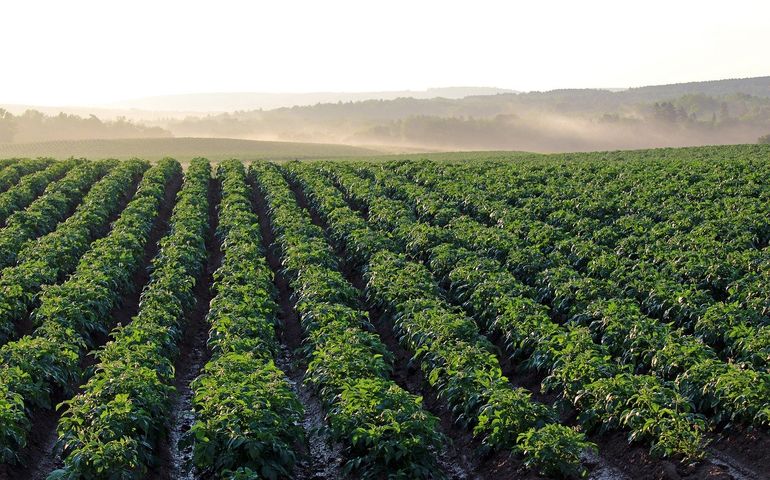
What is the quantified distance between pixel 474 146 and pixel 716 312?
130m

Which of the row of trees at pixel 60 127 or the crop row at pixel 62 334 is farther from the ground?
the row of trees at pixel 60 127

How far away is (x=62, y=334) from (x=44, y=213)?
14096 millimetres

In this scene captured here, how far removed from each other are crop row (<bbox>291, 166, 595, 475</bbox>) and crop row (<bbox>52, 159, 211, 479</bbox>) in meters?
3.72

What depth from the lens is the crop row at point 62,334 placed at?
9961 mm

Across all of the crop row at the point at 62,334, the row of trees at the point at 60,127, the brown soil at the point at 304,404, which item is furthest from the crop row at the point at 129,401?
the row of trees at the point at 60,127

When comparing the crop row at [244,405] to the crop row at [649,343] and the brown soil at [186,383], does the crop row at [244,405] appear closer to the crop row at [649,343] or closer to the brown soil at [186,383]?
the brown soil at [186,383]

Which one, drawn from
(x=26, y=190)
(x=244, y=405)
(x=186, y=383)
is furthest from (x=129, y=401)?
(x=26, y=190)

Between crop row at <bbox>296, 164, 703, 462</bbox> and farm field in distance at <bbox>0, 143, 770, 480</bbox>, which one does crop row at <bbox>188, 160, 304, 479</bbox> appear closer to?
farm field in distance at <bbox>0, 143, 770, 480</bbox>

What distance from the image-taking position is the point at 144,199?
89.7 ft

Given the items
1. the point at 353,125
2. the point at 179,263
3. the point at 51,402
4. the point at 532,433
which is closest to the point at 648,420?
the point at 532,433

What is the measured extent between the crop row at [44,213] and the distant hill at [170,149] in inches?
1420

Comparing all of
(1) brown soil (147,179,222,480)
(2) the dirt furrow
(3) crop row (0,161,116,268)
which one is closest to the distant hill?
(3) crop row (0,161,116,268)

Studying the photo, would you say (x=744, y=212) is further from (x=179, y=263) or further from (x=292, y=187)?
(x=292, y=187)

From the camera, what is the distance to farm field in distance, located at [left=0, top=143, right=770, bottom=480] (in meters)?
9.10
